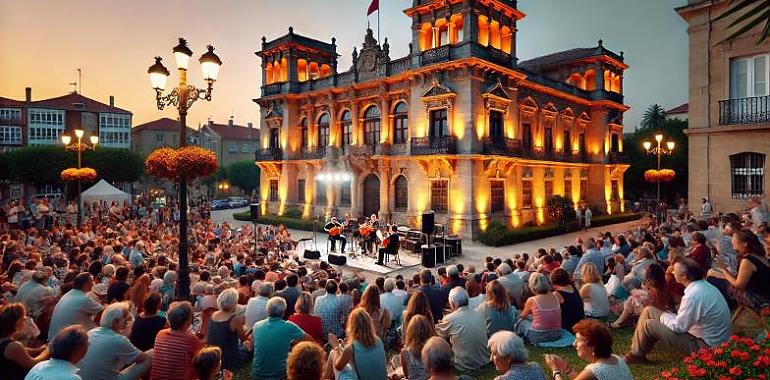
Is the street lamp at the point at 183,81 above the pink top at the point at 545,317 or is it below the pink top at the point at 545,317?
above

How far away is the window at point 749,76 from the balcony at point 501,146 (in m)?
10.7

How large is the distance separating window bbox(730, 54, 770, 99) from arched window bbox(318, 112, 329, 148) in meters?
23.5

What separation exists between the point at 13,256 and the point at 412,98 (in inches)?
801

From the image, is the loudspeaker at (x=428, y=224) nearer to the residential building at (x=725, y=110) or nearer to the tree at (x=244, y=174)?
the residential building at (x=725, y=110)

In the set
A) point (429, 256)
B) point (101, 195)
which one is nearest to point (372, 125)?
point (429, 256)

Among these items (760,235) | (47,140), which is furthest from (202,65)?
(47,140)

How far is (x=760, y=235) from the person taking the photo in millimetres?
11328

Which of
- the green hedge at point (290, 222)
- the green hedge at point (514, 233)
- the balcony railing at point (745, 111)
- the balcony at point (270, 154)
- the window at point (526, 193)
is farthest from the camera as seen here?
the balcony at point (270, 154)

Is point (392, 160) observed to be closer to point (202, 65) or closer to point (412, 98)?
point (412, 98)

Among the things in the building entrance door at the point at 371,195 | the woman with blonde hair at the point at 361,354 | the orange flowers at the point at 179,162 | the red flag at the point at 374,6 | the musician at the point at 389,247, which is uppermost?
the red flag at the point at 374,6

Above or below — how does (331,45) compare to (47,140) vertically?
above

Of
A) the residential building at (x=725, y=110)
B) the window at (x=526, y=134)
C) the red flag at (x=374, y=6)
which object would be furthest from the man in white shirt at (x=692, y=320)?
the red flag at (x=374, y=6)

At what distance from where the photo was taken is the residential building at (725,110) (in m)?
15.2

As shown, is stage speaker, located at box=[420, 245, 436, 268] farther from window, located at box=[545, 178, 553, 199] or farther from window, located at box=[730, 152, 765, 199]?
window, located at box=[545, 178, 553, 199]
